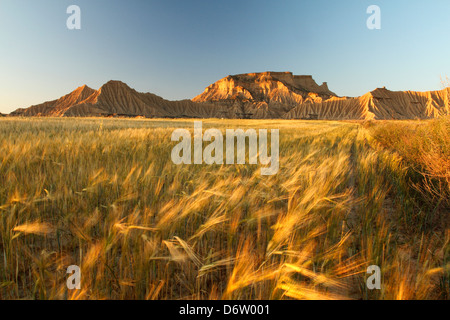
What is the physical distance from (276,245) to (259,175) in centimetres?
127

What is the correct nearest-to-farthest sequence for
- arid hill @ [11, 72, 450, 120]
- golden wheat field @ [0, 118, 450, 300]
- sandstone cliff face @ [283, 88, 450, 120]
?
1. golden wheat field @ [0, 118, 450, 300]
2. sandstone cliff face @ [283, 88, 450, 120]
3. arid hill @ [11, 72, 450, 120]

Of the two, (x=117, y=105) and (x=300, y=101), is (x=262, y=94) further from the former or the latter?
(x=117, y=105)

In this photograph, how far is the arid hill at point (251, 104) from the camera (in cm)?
8469

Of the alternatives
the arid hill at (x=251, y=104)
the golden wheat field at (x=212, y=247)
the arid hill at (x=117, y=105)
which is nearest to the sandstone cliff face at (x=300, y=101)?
the arid hill at (x=251, y=104)

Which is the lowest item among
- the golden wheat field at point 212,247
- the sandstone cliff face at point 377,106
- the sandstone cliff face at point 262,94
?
the golden wheat field at point 212,247

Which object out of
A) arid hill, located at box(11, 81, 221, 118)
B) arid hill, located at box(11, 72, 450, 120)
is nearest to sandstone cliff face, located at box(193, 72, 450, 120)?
arid hill, located at box(11, 72, 450, 120)

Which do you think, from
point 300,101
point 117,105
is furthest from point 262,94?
point 117,105

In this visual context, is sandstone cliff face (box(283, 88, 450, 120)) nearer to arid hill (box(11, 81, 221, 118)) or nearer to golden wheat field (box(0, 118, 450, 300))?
arid hill (box(11, 81, 221, 118))

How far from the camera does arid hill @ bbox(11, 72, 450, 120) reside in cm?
8469

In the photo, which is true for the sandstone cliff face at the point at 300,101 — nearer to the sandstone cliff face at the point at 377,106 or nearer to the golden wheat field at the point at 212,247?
the sandstone cliff face at the point at 377,106
